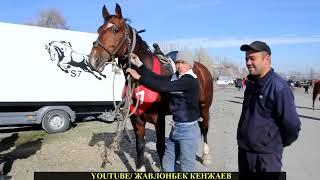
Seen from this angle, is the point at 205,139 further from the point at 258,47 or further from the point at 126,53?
the point at 258,47

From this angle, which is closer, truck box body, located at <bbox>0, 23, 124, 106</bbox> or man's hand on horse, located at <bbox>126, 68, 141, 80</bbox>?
man's hand on horse, located at <bbox>126, 68, 141, 80</bbox>

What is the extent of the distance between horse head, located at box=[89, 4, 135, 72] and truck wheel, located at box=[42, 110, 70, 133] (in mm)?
8117

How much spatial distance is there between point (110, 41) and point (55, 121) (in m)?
8.46

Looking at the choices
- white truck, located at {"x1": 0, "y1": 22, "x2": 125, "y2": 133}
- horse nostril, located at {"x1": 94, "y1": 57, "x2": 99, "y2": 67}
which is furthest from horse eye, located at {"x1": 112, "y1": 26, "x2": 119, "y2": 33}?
white truck, located at {"x1": 0, "y1": 22, "x2": 125, "y2": 133}

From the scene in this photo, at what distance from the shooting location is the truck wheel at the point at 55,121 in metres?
13.0

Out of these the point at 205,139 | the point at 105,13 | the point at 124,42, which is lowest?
the point at 205,139

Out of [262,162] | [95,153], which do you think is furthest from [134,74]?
[95,153]

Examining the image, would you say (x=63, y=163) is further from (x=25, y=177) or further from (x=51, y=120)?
(x=51, y=120)

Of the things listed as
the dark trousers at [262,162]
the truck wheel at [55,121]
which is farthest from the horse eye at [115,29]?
the truck wheel at [55,121]

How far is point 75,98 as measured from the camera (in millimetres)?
13656

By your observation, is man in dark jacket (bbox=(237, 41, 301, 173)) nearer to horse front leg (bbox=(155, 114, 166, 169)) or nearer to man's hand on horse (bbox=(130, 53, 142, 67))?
man's hand on horse (bbox=(130, 53, 142, 67))

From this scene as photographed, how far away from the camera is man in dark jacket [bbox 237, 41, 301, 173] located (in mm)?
3604

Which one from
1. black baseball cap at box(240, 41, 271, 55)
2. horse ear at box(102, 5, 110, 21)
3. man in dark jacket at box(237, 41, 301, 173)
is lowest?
man in dark jacket at box(237, 41, 301, 173)

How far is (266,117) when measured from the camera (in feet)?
12.1
